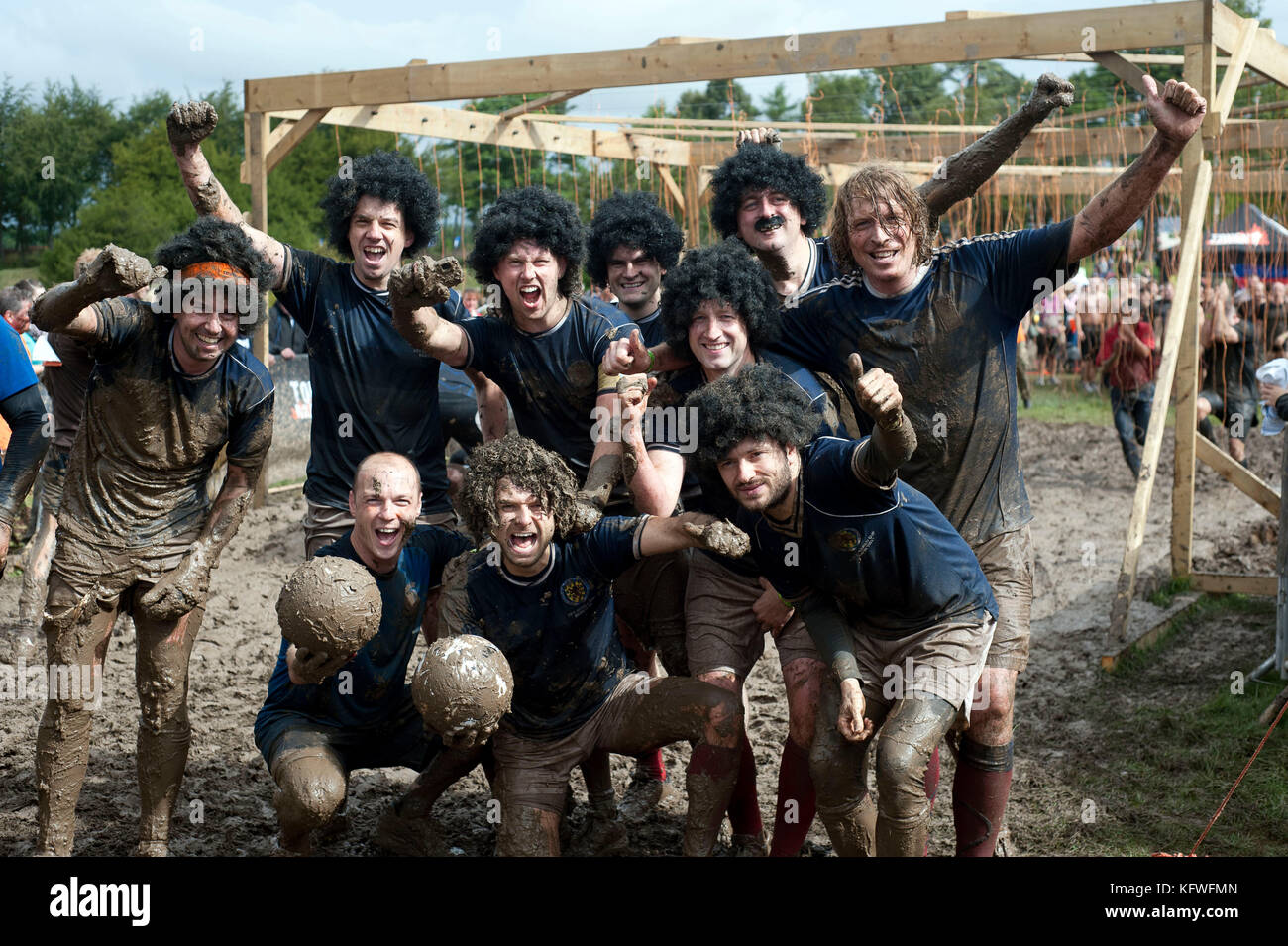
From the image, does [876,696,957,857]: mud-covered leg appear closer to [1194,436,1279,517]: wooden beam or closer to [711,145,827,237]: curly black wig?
[711,145,827,237]: curly black wig

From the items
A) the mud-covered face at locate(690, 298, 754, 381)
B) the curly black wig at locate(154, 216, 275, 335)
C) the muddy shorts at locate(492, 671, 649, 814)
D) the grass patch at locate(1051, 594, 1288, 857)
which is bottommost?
the grass patch at locate(1051, 594, 1288, 857)

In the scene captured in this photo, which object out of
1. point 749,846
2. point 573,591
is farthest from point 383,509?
point 749,846

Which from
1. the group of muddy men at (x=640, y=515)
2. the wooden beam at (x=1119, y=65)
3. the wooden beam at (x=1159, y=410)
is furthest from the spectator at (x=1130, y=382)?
the group of muddy men at (x=640, y=515)

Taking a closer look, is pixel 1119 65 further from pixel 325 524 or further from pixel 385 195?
pixel 325 524

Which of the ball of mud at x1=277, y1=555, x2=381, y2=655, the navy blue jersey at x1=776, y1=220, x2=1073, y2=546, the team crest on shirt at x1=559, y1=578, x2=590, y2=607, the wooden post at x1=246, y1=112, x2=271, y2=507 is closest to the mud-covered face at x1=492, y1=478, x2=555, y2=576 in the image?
the team crest on shirt at x1=559, y1=578, x2=590, y2=607

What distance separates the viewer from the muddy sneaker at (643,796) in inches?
188

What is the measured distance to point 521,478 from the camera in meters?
3.90

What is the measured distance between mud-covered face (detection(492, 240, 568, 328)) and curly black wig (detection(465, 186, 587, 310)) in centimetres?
5

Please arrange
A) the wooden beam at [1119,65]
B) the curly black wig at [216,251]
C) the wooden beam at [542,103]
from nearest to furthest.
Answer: the curly black wig at [216,251] → the wooden beam at [1119,65] → the wooden beam at [542,103]

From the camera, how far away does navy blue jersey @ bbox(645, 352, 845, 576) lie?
3992mm

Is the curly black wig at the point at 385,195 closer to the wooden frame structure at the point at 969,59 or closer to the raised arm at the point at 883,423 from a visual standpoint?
the raised arm at the point at 883,423

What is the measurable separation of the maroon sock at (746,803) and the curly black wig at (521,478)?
1.13 m

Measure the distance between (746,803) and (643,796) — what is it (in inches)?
25.3
